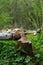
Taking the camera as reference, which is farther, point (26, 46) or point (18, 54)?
point (18, 54)

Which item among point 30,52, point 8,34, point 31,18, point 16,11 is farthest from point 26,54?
point 16,11

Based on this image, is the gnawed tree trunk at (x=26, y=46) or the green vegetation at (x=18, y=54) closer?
the gnawed tree trunk at (x=26, y=46)

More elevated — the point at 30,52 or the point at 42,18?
the point at 42,18

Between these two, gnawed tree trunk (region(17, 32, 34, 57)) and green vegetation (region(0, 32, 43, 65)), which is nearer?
gnawed tree trunk (region(17, 32, 34, 57))

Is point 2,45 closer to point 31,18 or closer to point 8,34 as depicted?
point 8,34

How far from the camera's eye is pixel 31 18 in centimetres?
482

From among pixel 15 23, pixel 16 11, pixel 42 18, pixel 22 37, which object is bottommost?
pixel 15 23

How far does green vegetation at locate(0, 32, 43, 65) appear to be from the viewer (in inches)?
156

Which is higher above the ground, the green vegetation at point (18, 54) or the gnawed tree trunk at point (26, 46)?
the gnawed tree trunk at point (26, 46)

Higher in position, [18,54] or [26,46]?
[26,46]

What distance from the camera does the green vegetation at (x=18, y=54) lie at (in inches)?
156

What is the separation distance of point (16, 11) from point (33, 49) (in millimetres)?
17130

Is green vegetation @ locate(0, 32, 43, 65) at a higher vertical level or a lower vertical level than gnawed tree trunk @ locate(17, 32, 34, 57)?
lower

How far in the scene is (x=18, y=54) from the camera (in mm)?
4164
